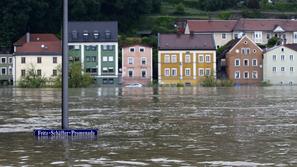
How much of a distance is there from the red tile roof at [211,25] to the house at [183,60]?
1378cm

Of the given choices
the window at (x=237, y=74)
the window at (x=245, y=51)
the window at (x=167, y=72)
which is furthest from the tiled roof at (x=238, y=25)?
the window at (x=167, y=72)

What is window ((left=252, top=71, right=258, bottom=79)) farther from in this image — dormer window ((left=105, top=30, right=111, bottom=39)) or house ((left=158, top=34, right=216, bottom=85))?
dormer window ((left=105, top=30, right=111, bottom=39))

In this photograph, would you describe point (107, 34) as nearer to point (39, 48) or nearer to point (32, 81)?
point (39, 48)

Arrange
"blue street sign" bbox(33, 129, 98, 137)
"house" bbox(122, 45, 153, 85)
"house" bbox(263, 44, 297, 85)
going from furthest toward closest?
1. "house" bbox(263, 44, 297, 85)
2. "house" bbox(122, 45, 153, 85)
3. "blue street sign" bbox(33, 129, 98, 137)

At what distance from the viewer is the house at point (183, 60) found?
335 ft

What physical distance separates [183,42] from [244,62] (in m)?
9.59

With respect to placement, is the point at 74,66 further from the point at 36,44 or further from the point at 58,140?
the point at 58,140

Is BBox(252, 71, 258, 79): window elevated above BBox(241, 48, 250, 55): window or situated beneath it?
situated beneath

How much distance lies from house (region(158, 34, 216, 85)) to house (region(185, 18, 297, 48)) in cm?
1313

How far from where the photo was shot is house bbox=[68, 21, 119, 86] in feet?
331

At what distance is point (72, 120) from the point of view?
82.4 ft

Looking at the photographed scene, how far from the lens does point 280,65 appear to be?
102 meters

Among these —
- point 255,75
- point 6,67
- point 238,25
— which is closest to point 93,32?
point 6,67

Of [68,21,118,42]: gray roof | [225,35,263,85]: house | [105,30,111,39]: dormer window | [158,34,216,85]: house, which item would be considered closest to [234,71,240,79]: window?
[225,35,263,85]: house
